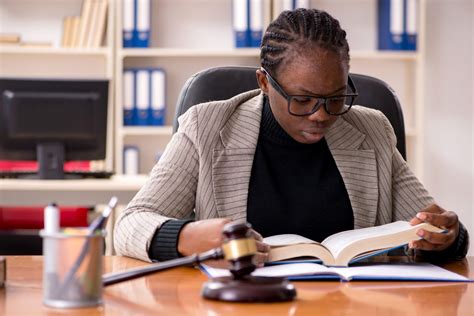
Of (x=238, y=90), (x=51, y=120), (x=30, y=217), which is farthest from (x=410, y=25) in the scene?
(x=238, y=90)

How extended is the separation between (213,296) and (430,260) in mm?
620

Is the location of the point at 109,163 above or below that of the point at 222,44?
below

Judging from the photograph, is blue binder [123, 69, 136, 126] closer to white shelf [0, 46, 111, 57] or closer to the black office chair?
white shelf [0, 46, 111, 57]

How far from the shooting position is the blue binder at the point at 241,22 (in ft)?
Result: 13.5

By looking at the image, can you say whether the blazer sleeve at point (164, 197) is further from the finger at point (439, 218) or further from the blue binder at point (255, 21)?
the blue binder at point (255, 21)

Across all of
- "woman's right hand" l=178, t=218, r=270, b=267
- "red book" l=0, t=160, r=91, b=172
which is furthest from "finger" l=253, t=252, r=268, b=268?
"red book" l=0, t=160, r=91, b=172

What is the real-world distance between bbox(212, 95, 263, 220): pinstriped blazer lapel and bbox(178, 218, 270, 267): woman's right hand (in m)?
0.26

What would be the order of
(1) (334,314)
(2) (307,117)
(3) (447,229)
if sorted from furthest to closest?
(2) (307,117) → (3) (447,229) → (1) (334,314)

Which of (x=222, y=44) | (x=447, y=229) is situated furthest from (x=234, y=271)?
(x=222, y=44)

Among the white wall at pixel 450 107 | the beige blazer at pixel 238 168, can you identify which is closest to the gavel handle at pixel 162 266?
the beige blazer at pixel 238 168

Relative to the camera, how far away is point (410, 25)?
416 centimetres

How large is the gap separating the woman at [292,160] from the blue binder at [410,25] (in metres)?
2.40

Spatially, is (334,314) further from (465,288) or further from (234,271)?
(465,288)

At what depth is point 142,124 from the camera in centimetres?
418
